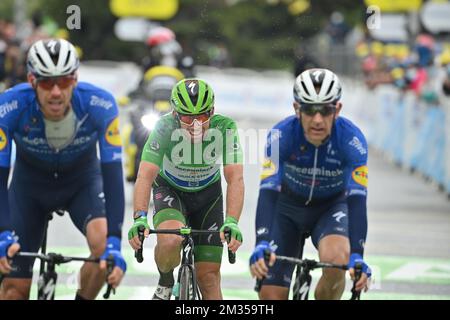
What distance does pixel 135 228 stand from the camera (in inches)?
309

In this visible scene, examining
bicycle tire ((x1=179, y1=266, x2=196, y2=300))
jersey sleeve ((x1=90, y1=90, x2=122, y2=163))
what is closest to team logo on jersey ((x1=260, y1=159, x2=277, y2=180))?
bicycle tire ((x1=179, y1=266, x2=196, y2=300))

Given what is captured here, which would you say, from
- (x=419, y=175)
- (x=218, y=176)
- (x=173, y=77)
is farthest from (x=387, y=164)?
(x=218, y=176)

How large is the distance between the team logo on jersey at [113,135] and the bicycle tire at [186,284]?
90 cm

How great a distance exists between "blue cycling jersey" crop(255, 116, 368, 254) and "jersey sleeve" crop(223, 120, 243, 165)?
0.20 meters

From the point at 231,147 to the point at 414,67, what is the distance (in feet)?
58.7

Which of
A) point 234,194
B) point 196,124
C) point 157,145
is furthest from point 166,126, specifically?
point 234,194

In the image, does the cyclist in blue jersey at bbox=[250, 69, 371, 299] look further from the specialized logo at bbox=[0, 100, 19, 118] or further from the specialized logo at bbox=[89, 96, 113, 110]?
the specialized logo at bbox=[0, 100, 19, 118]

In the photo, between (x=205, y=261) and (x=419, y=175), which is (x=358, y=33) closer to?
(x=419, y=175)

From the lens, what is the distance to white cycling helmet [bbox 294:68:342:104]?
835cm

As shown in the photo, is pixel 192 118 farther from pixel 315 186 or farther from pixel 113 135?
pixel 315 186

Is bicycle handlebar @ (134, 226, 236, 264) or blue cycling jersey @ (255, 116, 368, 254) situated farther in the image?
blue cycling jersey @ (255, 116, 368, 254)

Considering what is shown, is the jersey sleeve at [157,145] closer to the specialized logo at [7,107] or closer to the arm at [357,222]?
the specialized logo at [7,107]
